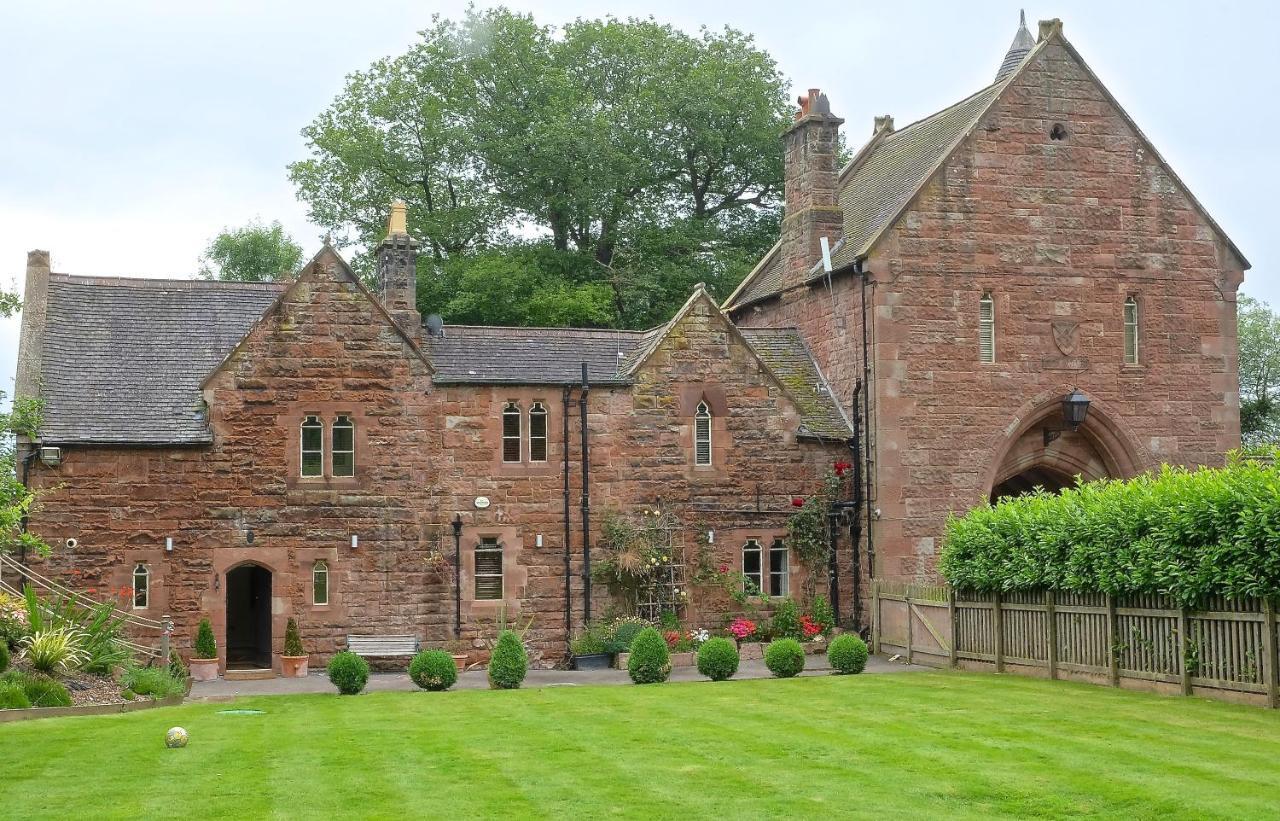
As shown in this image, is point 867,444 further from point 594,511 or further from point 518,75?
→ point 518,75

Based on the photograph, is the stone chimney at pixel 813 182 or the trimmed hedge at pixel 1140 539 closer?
the trimmed hedge at pixel 1140 539

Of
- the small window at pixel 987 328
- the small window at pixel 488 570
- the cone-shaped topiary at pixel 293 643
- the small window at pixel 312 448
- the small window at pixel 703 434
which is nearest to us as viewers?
the cone-shaped topiary at pixel 293 643

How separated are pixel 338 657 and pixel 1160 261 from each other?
802 inches

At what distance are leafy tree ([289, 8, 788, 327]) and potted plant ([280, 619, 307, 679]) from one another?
802 inches

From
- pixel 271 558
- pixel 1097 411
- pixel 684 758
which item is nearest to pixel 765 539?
pixel 1097 411

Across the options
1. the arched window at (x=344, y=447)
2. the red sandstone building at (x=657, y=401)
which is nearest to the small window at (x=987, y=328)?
the red sandstone building at (x=657, y=401)

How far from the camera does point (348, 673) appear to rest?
25.3 m

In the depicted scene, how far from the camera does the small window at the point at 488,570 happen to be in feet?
106

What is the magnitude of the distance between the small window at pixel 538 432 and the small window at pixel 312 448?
427cm

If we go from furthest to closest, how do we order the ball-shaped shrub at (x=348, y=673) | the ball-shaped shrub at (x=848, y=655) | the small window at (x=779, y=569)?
the small window at (x=779, y=569) → the ball-shaped shrub at (x=848, y=655) → the ball-shaped shrub at (x=348, y=673)

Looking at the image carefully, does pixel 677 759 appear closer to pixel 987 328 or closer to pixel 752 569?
pixel 752 569

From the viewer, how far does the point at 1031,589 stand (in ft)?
85.9

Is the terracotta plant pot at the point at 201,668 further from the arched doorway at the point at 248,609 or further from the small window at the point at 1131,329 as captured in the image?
the small window at the point at 1131,329

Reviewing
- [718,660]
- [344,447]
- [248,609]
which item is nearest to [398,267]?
[344,447]
